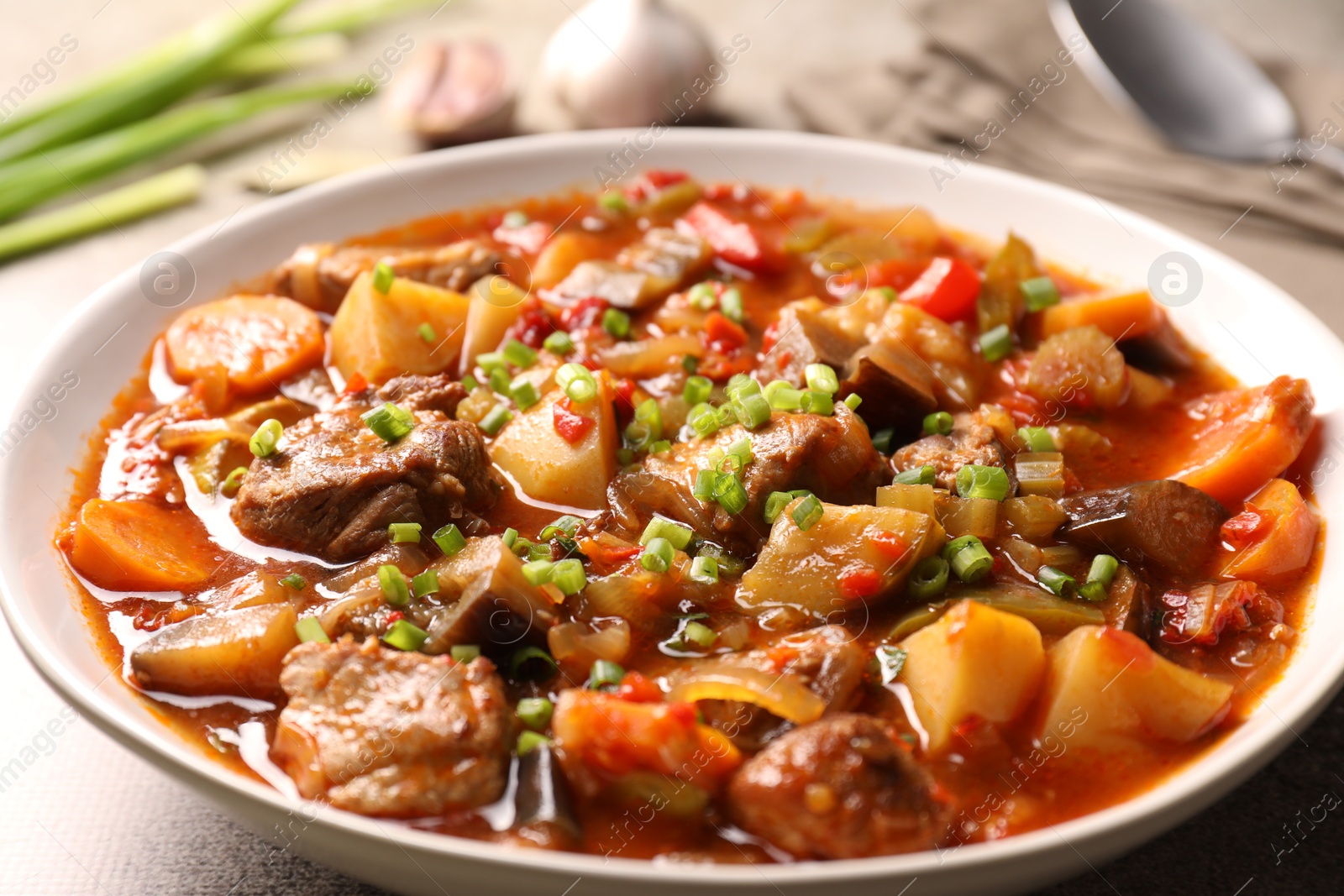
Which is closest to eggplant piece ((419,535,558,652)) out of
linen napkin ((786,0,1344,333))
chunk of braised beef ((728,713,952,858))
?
chunk of braised beef ((728,713,952,858))

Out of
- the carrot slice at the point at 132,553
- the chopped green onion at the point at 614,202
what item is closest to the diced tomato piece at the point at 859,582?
the carrot slice at the point at 132,553

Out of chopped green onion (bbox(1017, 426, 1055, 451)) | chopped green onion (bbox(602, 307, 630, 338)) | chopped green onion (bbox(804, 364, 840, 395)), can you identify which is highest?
chopped green onion (bbox(602, 307, 630, 338))

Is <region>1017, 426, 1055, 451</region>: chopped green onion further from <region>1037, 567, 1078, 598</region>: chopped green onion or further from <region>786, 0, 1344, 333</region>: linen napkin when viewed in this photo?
<region>786, 0, 1344, 333</region>: linen napkin

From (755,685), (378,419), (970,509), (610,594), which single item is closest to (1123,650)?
(970,509)

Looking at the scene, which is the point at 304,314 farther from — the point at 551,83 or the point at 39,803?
the point at 551,83

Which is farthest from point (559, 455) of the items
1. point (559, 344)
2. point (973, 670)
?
point (973, 670)

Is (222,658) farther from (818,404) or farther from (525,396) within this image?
(818,404)
